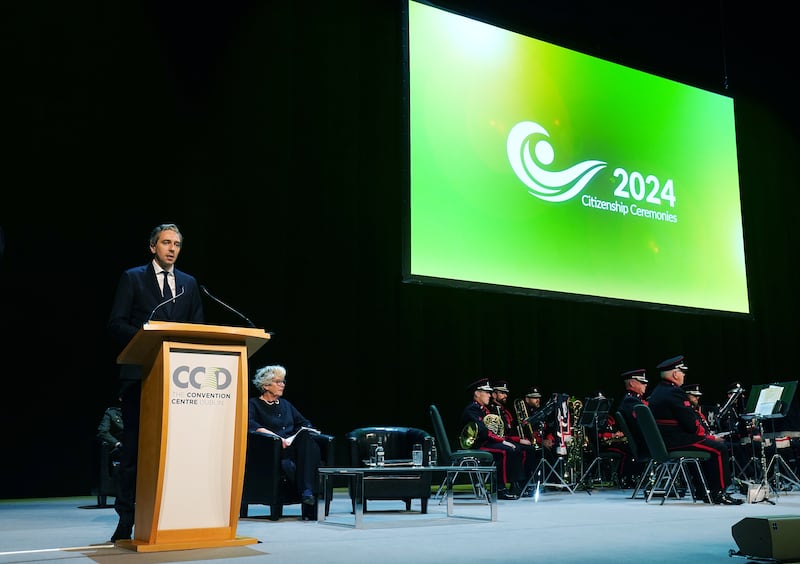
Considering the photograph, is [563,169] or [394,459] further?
[563,169]

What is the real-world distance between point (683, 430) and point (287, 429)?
118 inches

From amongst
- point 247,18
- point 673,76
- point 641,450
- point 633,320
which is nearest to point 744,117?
point 673,76

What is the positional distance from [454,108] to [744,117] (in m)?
5.23

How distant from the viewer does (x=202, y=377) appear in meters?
3.30

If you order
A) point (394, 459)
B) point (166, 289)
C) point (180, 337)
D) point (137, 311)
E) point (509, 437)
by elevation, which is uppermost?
point (166, 289)

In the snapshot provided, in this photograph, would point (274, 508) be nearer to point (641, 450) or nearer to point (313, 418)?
point (313, 418)

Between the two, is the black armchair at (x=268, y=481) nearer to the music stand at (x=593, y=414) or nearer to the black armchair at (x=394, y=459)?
the black armchair at (x=394, y=459)

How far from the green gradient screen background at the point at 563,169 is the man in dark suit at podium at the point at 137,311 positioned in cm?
365

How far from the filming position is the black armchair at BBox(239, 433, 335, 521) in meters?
5.22

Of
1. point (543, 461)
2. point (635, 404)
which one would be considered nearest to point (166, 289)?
point (635, 404)

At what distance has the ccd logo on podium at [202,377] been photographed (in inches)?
127

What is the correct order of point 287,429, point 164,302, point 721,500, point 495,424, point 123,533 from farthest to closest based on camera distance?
1. point 495,424
2. point 721,500
3. point 287,429
4. point 123,533
5. point 164,302

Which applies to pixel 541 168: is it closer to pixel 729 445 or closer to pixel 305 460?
pixel 729 445

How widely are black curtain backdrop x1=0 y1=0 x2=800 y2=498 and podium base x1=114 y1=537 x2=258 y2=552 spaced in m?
3.60
